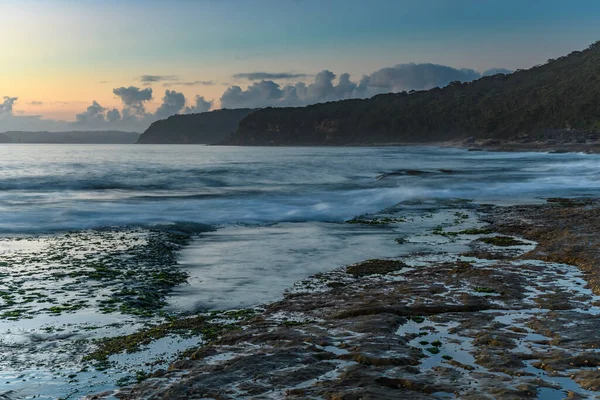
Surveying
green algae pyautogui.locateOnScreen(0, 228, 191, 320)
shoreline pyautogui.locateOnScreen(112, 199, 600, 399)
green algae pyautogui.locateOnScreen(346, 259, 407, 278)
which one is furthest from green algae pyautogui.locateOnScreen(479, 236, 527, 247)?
green algae pyautogui.locateOnScreen(0, 228, 191, 320)

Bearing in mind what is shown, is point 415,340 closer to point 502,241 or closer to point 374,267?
point 374,267

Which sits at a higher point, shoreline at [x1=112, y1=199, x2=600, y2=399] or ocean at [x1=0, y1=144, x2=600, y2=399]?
shoreline at [x1=112, y1=199, x2=600, y2=399]

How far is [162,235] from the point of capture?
17.3m

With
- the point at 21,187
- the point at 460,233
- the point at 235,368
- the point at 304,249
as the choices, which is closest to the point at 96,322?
the point at 235,368

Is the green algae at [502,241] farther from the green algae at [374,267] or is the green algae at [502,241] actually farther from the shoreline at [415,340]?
the green algae at [374,267]

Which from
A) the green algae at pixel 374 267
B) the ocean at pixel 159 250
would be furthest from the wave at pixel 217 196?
the green algae at pixel 374 267

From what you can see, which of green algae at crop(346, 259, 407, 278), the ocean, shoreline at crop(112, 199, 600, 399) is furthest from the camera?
green algae at crop(346, 259, 407, 278)

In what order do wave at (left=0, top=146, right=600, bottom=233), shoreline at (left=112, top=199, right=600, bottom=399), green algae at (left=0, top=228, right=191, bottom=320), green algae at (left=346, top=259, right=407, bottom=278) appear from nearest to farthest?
shoreline at (left=112, top=199, right=600, bottom=399)
green algae at (left=0, top=228, right=191, bottom=320)
green algae at (left=346, top=259, right=407, bottom=278)
wave at (left=0, top=146, right=600, bottom=233)

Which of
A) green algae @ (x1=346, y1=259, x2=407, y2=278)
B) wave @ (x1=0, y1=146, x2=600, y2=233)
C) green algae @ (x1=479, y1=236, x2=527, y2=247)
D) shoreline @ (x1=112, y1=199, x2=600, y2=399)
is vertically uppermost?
shoreline @ (x1=112, y1=199, x2=600, y2=399)

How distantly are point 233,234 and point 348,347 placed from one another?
456 inches

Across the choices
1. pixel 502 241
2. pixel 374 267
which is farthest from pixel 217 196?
pixel 374 267

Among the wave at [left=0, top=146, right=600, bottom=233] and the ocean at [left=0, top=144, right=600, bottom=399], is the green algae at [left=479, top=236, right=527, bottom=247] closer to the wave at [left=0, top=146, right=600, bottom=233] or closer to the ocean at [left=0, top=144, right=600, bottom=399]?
the ocean at [left=0, top=144, right=600, bottom=399]

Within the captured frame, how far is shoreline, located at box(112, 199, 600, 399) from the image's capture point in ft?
18.5

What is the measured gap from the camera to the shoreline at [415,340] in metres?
5.64
